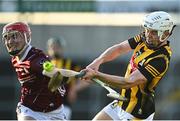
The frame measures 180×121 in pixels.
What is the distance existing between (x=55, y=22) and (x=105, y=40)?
3.70ft

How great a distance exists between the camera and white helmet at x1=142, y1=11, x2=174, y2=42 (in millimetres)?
9438

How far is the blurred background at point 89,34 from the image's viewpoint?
61.0ft

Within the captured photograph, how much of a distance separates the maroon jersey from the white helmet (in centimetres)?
121

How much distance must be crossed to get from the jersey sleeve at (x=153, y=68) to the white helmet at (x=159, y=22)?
234 millimetres

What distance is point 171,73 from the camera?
19031mm

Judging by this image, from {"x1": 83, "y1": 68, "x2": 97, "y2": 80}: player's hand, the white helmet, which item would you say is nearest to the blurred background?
the white helmet

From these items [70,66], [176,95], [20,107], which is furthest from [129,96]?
[176,95]

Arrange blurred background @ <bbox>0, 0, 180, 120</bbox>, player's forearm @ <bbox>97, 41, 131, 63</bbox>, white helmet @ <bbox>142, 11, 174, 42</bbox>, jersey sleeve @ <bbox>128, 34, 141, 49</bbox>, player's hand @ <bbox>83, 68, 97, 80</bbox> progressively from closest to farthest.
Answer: player's hand @ <bbox>83, 68, 97, 80</bbox>
white helmet @ <bbox>142, 11, 174, 42</bbox>
jersey sleeve @ <bbox>128, 34, 141, 49</bbox>
player's forearm @ <bbox>97, 41, 131, 63</bbox>
blurred background @ <bbox>0, 0, 180, 120</bbox>

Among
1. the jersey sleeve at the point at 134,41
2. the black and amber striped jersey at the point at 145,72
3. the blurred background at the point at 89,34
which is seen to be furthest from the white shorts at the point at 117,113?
the blurred background at the point at 89,34

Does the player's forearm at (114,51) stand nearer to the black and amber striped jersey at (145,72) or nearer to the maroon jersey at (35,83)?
the black and amber striped jersey at (145,72)

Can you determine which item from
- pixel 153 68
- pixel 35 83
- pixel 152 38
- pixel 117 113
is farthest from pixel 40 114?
pixel 152 38

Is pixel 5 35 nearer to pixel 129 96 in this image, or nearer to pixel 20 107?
pixel 20 107

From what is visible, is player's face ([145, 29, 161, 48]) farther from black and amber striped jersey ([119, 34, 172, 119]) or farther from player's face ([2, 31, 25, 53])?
player's face ([2, 31, 25, 53])

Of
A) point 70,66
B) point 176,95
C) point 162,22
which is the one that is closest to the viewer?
point 162,22
